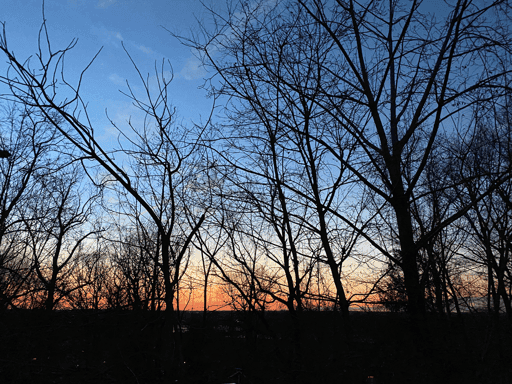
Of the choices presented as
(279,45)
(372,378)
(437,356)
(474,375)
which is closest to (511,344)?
(474,375)

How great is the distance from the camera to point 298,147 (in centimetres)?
337

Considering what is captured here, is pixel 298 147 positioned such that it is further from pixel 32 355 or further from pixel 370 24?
pixel 32 355

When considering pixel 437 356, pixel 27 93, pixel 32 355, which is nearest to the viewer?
pixel 27 93

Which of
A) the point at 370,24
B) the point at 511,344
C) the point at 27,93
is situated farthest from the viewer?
the point at 511,344

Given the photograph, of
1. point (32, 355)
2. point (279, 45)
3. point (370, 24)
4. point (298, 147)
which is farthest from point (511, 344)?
point (32, 355)

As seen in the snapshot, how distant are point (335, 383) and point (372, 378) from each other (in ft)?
1.09

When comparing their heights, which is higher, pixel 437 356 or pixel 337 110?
pixel 337 110

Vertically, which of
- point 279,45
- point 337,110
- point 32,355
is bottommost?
point 32,355

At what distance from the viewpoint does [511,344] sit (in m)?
4.33

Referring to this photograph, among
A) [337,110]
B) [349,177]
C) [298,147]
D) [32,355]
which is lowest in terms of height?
[32,355]

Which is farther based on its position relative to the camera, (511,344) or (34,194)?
(34,194)

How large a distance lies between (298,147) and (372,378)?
2142 millimetres

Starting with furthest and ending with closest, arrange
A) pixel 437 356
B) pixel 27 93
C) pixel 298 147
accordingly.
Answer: pixel 298 147, pixel 437 356, pixel 27 93

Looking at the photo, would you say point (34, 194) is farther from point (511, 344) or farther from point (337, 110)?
point (511, 344)
